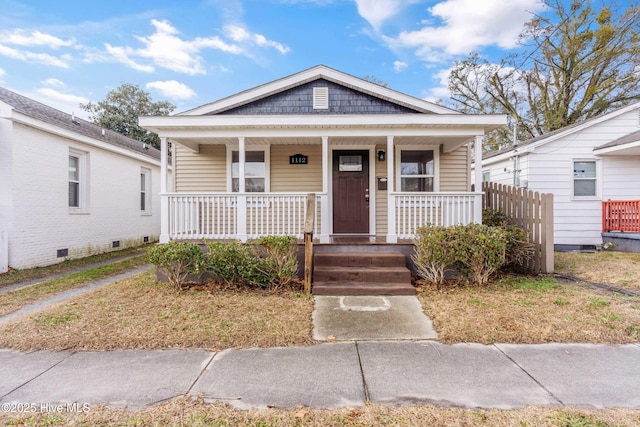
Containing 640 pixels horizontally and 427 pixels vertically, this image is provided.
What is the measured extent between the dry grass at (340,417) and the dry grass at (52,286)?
11.8 ft

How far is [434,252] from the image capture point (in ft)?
16.8

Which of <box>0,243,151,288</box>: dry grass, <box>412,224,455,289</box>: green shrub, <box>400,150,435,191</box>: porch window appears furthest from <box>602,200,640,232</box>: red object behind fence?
<box>0,243,151,288</box>: dry grass

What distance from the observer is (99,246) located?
31.5ft

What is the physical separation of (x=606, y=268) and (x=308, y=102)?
7398mm

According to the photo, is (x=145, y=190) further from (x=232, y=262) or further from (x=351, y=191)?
(x=232, y=262)

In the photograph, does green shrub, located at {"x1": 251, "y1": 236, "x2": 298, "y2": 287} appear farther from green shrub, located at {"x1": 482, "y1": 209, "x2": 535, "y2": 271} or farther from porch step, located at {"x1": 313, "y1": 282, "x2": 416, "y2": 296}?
green shrub, located at {"x1": 482, "y1": 209, "x2": 535, "y2": 271}


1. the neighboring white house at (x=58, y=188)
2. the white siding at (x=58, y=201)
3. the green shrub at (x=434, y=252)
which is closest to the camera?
the green shrub at (x=434, y=252)

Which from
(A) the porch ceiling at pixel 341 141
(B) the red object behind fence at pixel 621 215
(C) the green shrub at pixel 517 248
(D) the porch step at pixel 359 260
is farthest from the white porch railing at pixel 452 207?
(B) the red object behind fence at pixel 621 215

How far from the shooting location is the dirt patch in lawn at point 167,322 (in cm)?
330

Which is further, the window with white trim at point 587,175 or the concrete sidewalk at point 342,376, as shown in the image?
the window with white trim at point 587,175

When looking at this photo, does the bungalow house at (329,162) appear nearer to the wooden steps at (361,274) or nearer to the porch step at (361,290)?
the wooden steps at (361,274)

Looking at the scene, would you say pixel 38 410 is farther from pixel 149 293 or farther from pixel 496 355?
pixel 496 355

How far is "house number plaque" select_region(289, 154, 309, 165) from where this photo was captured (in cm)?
800

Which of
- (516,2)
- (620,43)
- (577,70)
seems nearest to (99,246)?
(516,2)
